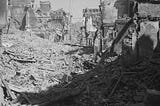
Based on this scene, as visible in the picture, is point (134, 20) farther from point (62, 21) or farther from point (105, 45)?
point (62, 21)

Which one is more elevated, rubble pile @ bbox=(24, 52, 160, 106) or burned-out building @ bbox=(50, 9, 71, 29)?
burned-out building @ bbox=(50, 9, 71, 29)

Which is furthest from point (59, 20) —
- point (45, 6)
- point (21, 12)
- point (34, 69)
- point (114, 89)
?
point (114, 89)

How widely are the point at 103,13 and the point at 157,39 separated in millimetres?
9348

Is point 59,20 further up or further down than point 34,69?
further up

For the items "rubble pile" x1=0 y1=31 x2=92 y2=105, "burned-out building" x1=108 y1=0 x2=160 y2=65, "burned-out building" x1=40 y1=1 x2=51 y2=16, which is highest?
"burned-out building" x1=40 y1=1 x2=51 y2=16

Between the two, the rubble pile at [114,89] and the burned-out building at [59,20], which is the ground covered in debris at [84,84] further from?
the burned-out building at [59,20]

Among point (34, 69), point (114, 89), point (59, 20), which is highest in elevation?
point (59, 20)

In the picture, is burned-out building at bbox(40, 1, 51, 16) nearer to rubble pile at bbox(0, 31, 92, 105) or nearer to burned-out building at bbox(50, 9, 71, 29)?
burned-out building at bbox(50, 9, 71, 29)

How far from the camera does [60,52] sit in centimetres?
2072

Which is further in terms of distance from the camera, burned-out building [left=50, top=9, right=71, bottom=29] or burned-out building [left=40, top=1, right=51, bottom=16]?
burned-out building [left=40, top=1, right=51, bottom=16]

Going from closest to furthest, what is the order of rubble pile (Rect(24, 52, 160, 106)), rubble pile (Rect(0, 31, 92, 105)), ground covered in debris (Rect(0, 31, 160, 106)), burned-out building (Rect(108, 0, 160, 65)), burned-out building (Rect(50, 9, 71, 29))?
1. rubble pile (Rect(24, 52, 160, 106))
2. ground covered in debris (Rect(0, 31, 160, 106))
3. rubble pile (Rect(0, 31, 92, 105))
4. burned-out building (Rect(108, 0, 160, 65))
5. burned-out building (Rect(50, 9, 71, 29))

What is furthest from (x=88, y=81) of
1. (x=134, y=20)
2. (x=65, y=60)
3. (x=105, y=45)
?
(x=105, y=45)

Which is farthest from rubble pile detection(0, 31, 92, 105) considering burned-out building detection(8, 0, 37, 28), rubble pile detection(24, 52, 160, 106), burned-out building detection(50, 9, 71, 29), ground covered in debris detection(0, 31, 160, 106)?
burned-out building detection(50, 9, 71, 29)

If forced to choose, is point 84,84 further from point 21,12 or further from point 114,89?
point 21,12
